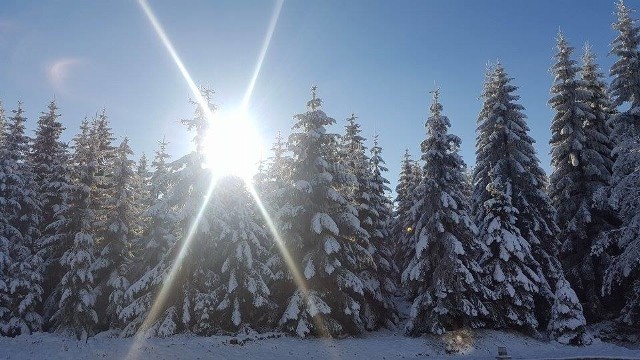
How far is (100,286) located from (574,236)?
102ft

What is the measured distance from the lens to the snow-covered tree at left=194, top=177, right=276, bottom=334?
23859 millimetres

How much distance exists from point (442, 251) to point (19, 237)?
88.0ft

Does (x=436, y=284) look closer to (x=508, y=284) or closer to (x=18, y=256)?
(x=508, y=284)

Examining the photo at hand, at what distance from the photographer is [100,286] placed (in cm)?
3011

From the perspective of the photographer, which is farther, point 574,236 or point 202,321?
point 574,236

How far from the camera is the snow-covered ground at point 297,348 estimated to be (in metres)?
20.1

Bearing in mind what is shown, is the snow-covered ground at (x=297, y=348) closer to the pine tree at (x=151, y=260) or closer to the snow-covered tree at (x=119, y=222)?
the pine tree at (x=151, y=260)

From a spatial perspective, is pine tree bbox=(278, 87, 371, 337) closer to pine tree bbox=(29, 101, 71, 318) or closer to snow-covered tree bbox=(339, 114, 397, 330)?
snow-covered tree bbox=(339, 114, 397, 330)

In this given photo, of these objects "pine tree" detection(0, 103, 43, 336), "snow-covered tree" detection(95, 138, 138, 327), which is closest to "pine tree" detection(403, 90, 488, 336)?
"snow-covered tree" detection(95, 138, 138, 327)

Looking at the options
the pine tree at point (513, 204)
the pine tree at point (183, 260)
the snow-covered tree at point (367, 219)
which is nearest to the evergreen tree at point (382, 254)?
the snow-covered tree at point (367, 219)

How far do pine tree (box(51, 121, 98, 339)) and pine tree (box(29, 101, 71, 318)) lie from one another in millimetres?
675

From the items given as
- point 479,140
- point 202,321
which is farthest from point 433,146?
point 202,321

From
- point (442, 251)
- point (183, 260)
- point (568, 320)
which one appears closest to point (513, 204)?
point (442, 251)

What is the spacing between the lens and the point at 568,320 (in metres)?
24.7
